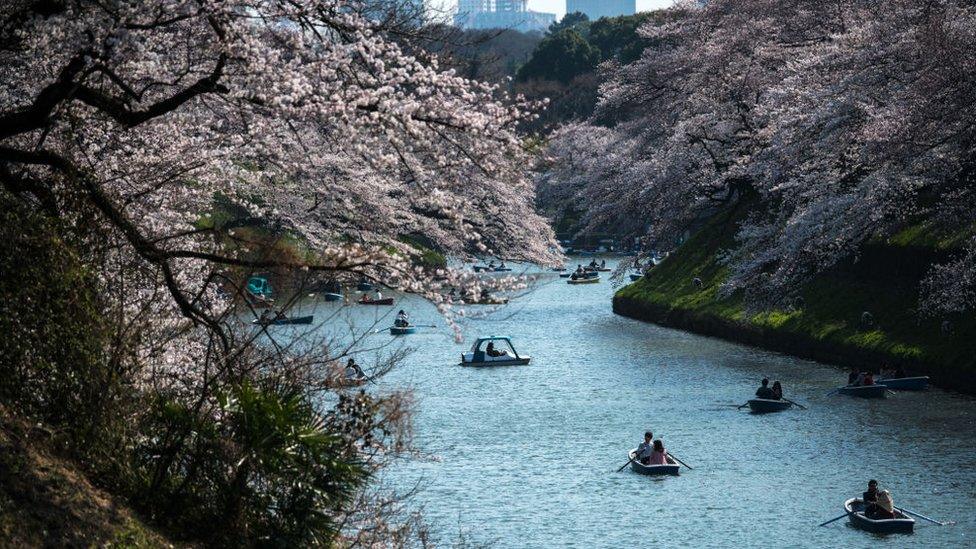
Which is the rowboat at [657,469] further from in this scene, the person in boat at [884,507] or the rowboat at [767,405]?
the rowboat at [767,405]

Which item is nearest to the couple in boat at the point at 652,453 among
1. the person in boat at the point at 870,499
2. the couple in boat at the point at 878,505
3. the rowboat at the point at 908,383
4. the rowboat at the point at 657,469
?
the rowboat at the point at 657,469

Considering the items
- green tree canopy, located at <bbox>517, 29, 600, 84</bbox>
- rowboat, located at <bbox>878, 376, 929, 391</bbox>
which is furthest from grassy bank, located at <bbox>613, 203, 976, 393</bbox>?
green tree canopy, located at <bbox>517, 29, 600, 84</bbox>

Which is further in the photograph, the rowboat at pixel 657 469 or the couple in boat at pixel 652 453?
the couple in boat at pixel 652 453

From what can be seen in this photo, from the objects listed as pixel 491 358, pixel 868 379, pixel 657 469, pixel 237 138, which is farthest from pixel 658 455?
pixel 491 358

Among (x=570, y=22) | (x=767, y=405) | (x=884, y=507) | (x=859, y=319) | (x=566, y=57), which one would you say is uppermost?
(x=570, y=22)

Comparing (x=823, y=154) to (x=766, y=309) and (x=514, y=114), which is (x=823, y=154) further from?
(x=514, y=114)

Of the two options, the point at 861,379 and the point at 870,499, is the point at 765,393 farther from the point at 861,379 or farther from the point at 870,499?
the point at 870,499
